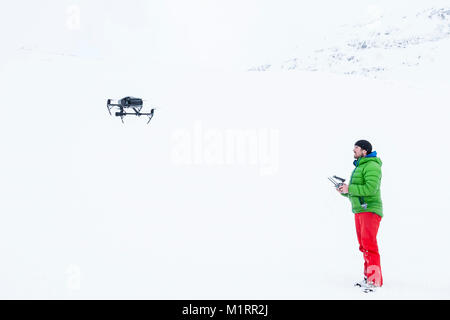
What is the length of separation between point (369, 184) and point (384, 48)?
51.7 metres

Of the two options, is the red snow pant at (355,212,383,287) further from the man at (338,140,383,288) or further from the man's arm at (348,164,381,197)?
the man's arm at (348,164,381,197)

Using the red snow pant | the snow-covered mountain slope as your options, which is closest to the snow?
the red snow pant

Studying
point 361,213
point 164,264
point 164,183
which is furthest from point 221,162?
point 361,213

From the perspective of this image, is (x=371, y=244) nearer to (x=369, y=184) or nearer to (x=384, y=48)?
(x=369, y=184)

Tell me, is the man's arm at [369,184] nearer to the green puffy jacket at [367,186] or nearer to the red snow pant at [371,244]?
the green puffy jacket at [367,186]

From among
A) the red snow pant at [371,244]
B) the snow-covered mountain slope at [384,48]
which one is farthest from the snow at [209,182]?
the snow-covered mountain slope at [384,48]

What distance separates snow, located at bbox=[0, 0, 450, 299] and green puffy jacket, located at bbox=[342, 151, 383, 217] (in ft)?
3.25

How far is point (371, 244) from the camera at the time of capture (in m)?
4.87

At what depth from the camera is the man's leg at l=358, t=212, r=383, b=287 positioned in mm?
4859

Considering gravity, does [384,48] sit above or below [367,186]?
above

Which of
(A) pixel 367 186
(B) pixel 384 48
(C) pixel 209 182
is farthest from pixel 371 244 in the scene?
(B) pixel 384 48

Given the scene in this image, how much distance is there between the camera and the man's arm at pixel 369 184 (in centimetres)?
475

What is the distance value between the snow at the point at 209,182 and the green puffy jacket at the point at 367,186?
0.99 m
